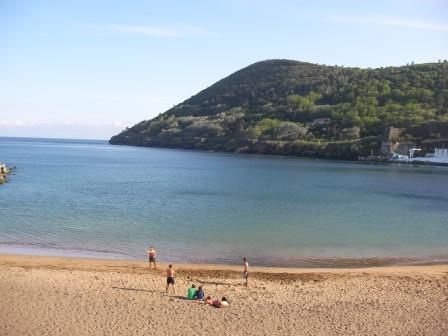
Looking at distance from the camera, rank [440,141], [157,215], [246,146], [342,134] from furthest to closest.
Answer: [246,146]
[342,134]
[440,141]
[157,215]

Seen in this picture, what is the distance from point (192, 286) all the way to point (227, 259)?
8009 mm

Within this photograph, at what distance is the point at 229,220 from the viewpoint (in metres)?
42.4

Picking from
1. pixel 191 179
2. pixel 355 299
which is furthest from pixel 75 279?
pixel 191 179

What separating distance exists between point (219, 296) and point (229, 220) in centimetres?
2137

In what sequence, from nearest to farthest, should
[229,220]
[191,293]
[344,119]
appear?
1. [191,293]
2. [229,220]
3. [344,119]

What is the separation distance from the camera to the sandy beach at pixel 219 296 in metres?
17.6

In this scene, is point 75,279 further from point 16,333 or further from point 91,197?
point 91,197

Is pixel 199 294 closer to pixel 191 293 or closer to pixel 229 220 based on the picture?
pixel 191 293

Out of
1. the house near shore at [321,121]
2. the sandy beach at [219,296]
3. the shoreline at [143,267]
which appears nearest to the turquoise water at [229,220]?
the shoreline at [143,267]

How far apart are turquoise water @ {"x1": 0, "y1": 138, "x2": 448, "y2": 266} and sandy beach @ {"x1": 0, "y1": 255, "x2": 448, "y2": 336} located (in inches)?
149

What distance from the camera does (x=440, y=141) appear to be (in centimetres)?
13312

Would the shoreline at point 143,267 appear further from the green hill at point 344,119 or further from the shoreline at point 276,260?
the green hill at point 344,119

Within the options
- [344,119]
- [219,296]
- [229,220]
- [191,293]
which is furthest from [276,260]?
[344,119]

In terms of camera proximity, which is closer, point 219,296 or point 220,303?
point 220,303
